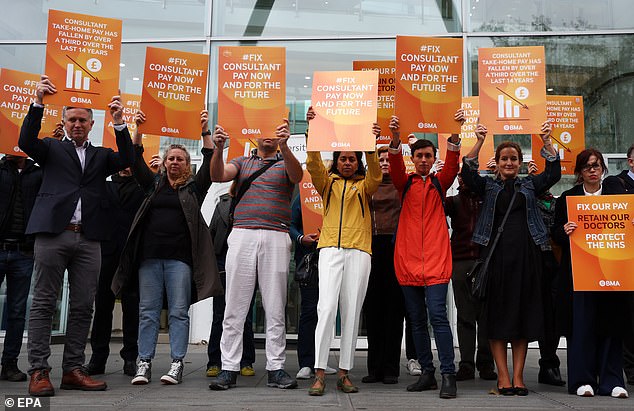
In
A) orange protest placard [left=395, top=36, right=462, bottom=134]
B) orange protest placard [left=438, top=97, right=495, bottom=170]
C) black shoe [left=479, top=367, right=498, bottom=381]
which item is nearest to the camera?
orange protest placard [left=395, top=36, right=462, bottom=134]

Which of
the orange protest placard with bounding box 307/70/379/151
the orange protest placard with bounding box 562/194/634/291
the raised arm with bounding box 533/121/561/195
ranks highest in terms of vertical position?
the orange protest placard with bounding box 307/70/379/151

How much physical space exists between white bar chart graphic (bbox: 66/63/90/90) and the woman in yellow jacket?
1.70m

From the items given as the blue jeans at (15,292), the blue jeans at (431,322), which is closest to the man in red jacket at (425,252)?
the blue jeans at (431,322)

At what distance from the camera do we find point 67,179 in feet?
15.0

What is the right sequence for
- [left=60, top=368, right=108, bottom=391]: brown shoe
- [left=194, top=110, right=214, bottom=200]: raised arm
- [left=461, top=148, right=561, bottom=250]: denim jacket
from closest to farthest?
[left=60, top=368, right=108, bottom=391]: brown shoe
[left=461, top=148, right=561, bottom=250]: denim jacket
[left=194, top=110, right=214, bottom=200]: raised arm

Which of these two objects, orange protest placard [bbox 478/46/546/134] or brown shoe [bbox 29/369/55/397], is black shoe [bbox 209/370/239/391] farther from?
orange protest placard [bbox 478/46/546/134]

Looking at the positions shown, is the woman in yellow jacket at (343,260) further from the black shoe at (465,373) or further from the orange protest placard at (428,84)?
the black shoe at (465,373)

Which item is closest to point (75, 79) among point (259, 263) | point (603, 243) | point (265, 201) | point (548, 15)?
point (265, 201)

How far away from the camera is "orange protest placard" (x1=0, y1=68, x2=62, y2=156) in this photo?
5.44 m

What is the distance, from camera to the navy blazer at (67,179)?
439 centimetres

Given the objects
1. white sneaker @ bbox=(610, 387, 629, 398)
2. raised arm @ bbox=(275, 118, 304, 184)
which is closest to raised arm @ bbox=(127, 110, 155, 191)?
raised arm @ bbox=(275, 118, 304, 184)

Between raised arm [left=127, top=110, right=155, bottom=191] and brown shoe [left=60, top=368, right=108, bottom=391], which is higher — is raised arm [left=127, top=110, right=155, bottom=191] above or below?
above

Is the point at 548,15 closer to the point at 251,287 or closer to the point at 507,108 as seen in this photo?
the point at 507,108

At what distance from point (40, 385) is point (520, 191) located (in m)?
3.69
